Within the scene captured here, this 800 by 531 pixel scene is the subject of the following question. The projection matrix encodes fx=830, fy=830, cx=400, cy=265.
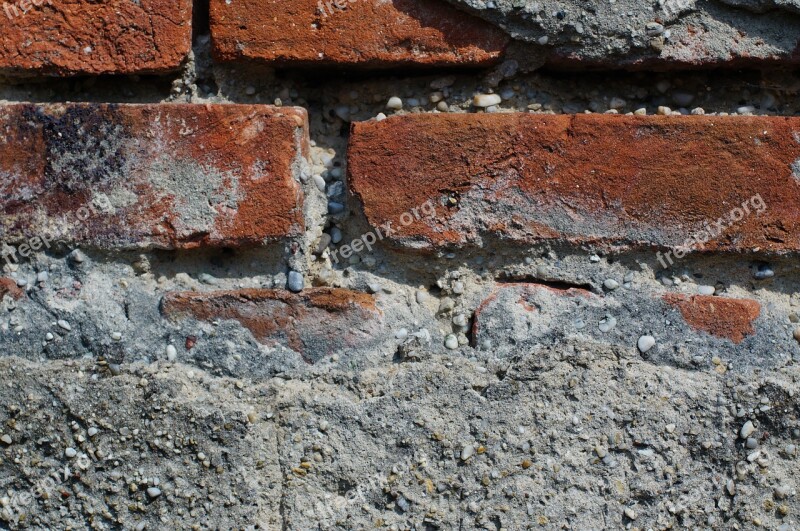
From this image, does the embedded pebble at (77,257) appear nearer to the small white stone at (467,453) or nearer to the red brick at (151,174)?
the red brick at (151,174)

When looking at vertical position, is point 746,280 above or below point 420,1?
below

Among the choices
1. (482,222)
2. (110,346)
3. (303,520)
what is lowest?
(303,520)

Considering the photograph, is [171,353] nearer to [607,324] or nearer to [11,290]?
[11,290]

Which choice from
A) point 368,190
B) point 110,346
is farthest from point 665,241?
point 110,346

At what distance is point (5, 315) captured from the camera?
876 mm

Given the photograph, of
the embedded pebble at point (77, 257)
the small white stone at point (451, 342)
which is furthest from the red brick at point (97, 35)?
the small white stone at point (451, 342)

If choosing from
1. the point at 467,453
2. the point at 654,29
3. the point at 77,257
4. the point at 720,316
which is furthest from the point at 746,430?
the point at 77,257

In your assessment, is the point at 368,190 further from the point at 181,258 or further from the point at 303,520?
the point at 303,520

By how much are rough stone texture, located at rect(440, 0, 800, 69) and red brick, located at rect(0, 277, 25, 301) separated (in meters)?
0.55

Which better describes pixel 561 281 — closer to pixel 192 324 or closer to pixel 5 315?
pixel 192 324

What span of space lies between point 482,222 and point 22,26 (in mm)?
531

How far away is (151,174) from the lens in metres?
0.86

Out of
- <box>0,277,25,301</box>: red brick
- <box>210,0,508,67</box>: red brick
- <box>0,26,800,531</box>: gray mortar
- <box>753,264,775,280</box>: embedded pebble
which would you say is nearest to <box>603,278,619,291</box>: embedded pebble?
<box>0,26,800,531</box>: gray mortar

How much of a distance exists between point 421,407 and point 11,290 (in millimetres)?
451
